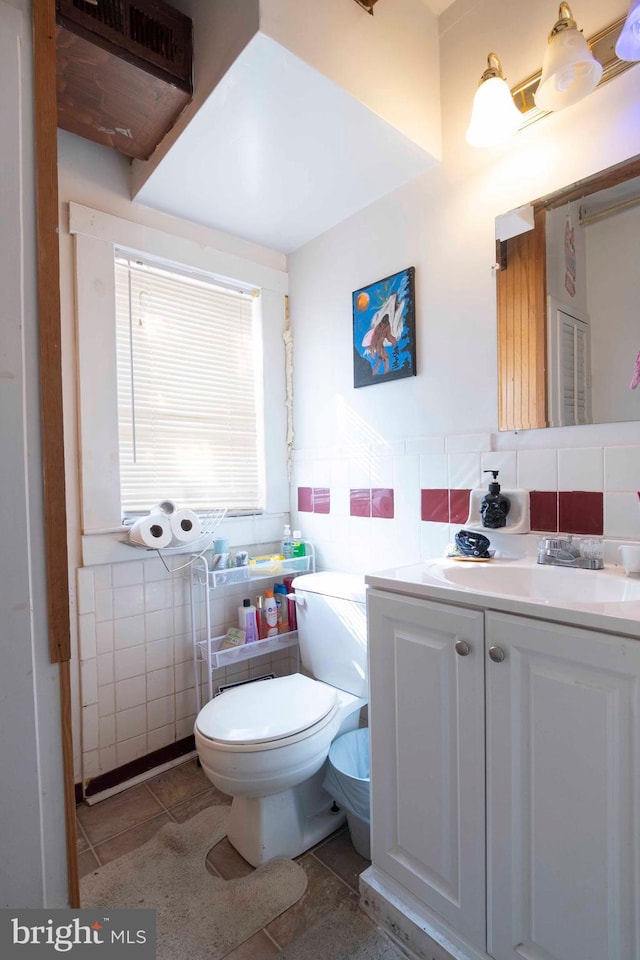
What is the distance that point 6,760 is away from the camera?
0.67 metres

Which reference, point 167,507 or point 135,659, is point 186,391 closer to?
point 167,507

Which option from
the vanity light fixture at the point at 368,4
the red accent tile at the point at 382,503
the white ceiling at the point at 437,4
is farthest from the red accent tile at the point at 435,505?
the white ceiling at the point at 437,4

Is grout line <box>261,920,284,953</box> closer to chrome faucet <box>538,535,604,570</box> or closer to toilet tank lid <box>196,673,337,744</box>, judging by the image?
toilet tank lid <box>196,673,337,744</box>

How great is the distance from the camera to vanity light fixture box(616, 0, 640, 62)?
105 centimetres

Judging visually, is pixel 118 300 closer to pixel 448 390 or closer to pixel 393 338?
pixel 393 338

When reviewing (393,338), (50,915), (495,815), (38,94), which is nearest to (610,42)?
(393,338)

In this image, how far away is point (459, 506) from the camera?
5.01 ft

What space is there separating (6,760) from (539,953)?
104cm

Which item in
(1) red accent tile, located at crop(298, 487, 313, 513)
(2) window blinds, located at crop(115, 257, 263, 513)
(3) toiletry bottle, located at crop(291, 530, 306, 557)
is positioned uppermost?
(2) window blinds, located at crop(115, 257, 263, 513)

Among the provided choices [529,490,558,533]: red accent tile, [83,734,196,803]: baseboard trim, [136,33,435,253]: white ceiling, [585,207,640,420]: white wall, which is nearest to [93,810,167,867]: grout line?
[83,734,196,803]: baseboard trim

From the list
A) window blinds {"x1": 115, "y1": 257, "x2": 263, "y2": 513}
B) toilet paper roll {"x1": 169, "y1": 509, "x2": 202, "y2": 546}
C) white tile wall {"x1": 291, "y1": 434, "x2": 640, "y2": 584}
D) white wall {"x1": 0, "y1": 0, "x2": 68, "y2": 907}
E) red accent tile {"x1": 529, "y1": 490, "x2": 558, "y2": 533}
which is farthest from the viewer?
window blinds {"x1": 115, "y1": 257, "x2": 263, "y2": 513}

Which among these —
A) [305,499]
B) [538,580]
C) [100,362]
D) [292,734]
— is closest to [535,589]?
[538,580]

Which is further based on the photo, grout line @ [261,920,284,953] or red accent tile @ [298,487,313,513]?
red accent tile @ [298,487,313,513]

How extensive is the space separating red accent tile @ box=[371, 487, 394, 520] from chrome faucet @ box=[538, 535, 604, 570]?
0.61 meters
